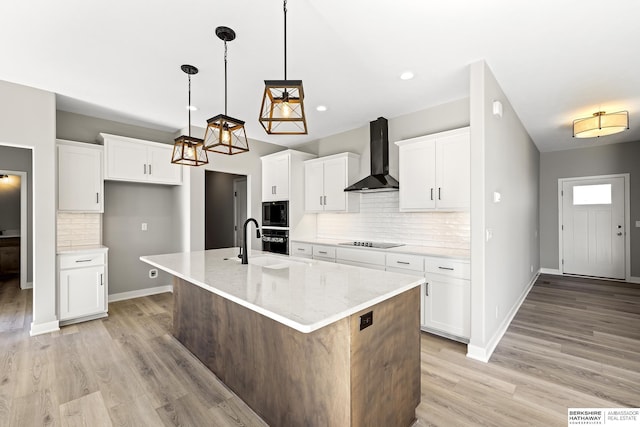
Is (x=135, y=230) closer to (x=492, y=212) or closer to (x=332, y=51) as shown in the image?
(x=332, y=51)

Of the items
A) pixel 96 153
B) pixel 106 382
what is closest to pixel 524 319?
pixel 106 382

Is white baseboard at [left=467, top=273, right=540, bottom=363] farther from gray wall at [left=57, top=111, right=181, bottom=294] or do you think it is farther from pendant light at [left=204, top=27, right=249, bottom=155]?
gray wall at [left=57, top=111, right=181, bottom=294]

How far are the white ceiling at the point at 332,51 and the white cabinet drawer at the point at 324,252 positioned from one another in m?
1.93

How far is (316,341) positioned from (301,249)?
324cm

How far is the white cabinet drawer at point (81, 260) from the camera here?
3.46 m

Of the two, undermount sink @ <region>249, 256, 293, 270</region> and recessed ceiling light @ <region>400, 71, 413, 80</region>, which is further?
recessed ceiling light @ <region>400, 71, 413, 80</region>

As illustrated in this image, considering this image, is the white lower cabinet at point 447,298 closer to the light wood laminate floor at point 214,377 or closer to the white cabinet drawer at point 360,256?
the light wood laminate floor at point 214,377

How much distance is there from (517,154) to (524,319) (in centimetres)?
213

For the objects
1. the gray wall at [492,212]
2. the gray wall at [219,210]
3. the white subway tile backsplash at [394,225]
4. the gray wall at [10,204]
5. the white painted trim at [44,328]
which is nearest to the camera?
the gray wall at [492,212]

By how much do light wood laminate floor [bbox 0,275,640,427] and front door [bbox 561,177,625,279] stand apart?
2686 mm

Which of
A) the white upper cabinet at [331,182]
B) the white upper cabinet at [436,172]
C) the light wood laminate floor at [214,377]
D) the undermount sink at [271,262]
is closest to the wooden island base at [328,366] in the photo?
the light wood laminate floor at [214,377]

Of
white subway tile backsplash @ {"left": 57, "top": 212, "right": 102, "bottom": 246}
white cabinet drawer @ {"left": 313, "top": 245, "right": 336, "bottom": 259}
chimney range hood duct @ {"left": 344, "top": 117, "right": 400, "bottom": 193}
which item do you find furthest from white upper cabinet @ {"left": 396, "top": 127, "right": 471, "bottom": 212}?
white subway tile backsplash @ {"left": 57, "top": 212, "right": 102, "bottom": 246}

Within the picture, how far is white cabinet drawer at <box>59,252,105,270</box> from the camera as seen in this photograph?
136 inches

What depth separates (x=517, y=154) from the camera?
398 centimetres
